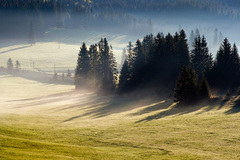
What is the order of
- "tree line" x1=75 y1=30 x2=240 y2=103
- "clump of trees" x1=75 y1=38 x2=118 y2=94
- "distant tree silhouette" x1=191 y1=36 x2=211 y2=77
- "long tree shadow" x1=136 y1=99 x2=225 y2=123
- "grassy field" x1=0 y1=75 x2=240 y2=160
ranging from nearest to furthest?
"grassy field" x1=0 y1=75 x2=240 y2=160 → "long tree shadow" x1=136 y1=99 x2=225 y2=123 → "tree line" x1=75 y1=30 x2=240 y2=103 → "distant tree silhouette" x1=191 y1=36 x2=211 y2=77 → "clump of trees" x1=75 y1=38 x2=118 y2=94

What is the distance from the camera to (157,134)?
82.6 ft

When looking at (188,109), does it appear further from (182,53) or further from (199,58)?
(199,58)

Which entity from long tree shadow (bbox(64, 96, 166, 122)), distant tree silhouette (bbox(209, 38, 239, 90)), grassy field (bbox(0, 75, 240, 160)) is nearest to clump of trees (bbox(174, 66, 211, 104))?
long tree shadow (bbox(64, 96, 166, 122))

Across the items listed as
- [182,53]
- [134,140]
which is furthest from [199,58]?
[134,140]

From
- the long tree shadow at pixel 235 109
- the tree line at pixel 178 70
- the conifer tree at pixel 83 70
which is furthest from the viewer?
the conifer tree at pixel 83 70

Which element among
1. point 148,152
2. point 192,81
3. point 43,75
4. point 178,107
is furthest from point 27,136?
point 43,75

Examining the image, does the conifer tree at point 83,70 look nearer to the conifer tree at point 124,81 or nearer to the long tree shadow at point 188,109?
the conifer tree at point 124,81

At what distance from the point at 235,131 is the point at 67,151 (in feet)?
46.7

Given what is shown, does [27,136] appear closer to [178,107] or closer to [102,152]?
[102,152]

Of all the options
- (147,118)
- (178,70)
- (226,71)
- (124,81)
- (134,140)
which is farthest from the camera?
(124,81)

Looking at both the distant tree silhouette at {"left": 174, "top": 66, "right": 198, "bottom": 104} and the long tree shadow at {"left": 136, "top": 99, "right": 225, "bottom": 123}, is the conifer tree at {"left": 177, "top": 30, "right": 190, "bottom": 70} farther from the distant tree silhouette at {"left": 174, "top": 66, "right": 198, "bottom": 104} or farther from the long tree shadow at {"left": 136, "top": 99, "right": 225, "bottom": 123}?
the long tree shadow at {"left": 136, "top": 99, "right": 225, "bottom": 123}

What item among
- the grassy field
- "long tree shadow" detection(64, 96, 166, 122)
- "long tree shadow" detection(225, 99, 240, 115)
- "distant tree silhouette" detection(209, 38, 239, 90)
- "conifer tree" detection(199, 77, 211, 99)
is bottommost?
"long tree shadow" detection(64, 96, 166, 122)

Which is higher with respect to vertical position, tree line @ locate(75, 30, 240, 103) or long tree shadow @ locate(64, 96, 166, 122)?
tree line @ locate(75, 30, 240, 103)

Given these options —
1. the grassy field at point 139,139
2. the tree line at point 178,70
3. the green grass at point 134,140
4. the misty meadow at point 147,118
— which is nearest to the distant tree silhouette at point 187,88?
the tree line at point 178,70
